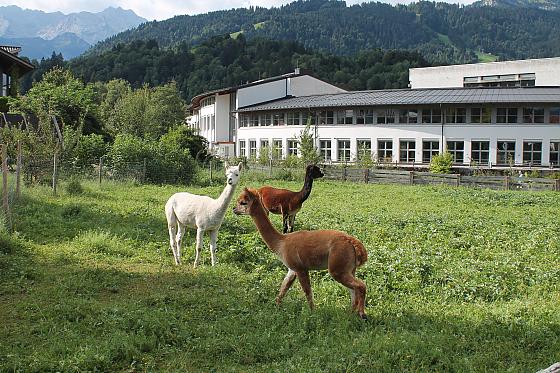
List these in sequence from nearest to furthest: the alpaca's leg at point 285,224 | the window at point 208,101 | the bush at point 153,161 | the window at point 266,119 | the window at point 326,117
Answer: the alpaca's leg at point 285,224, the bush at point 153,161, the window at point 326,117, the window at point 266,119, the window at point 208,101

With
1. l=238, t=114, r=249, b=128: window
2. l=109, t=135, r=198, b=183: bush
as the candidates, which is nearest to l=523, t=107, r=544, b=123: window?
l=109, t=135, r=198, b=183: bush

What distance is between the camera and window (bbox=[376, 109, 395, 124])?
5064 centimetres

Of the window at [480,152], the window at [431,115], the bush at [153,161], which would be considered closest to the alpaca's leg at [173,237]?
the bush at [153,161]

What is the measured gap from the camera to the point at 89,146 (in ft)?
96.0

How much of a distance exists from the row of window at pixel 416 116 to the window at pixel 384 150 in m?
1.66

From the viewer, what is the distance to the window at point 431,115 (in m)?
48.2

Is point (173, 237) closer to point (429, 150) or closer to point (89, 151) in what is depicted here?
point (89, 151)

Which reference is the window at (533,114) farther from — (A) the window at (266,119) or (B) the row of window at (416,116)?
(A) the window at (266,119)

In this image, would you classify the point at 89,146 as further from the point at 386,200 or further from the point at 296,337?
the point at 296,337

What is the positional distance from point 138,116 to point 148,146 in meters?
41.0

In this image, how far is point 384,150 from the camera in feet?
168

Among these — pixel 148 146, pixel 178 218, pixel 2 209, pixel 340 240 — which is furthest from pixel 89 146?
pixel 340 240

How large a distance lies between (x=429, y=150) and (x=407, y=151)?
6.18ft

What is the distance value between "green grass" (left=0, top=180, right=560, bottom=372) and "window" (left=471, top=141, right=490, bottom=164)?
3132cm
